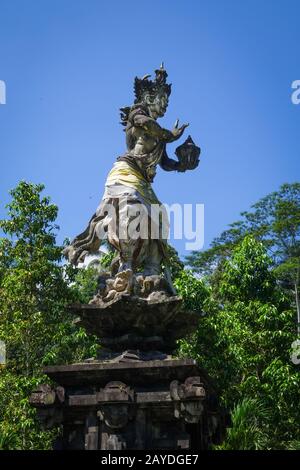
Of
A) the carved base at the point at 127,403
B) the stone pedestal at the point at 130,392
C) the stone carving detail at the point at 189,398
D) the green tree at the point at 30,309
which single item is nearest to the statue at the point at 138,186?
the stone pedestal at the point at 130,392

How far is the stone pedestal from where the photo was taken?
9.13 metres

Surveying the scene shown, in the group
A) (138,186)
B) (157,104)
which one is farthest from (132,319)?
(157,104)

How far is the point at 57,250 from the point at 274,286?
6.06m

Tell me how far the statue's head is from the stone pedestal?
4092 mm

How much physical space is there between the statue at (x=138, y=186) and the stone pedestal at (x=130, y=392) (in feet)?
2.13

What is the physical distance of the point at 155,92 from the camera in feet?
41.0

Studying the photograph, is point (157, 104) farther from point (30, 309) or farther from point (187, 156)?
point (30, 309)

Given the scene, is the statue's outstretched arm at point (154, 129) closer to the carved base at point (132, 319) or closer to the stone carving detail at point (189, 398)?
the carved base at point (132, 319)

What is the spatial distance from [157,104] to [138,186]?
1914 mm

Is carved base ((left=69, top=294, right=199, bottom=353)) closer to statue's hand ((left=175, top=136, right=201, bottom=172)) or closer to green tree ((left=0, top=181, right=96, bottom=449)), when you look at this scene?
statue's hand ((left=175, top=136, right=201, bottom=172))

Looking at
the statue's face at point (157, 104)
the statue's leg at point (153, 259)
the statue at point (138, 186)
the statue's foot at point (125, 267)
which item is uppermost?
the statue's face at point (157, 104)

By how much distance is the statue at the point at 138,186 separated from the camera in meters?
10.9

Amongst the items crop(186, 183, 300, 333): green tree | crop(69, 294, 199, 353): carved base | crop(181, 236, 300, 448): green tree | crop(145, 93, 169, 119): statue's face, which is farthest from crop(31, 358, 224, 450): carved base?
crop(186, 183, 300, 333): green tree

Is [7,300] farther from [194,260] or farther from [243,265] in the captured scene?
[194,260]
